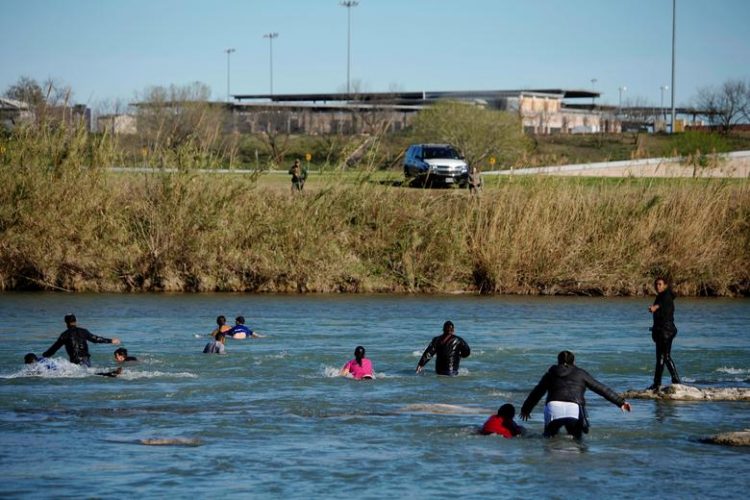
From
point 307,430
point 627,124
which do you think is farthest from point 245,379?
point 627,124

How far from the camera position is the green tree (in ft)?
203

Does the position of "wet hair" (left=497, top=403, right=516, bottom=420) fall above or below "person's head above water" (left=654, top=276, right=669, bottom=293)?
below

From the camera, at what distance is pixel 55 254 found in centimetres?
3734

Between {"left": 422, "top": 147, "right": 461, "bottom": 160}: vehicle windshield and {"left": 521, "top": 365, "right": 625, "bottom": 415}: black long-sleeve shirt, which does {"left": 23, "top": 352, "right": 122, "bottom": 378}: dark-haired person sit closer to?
{"left": 521, "top": 365, "right": 625, "bottom": 415}: black long-sleeve shirt

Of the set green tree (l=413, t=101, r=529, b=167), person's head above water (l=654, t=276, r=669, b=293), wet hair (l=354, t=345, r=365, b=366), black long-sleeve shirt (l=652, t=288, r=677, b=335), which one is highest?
green tree (l=413, t=101, r=529, b=167)

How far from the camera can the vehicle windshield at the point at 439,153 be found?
50.0m

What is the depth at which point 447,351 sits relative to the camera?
22.7 meters

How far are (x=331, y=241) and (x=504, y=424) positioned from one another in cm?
2137

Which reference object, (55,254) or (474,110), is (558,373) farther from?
(474,110)

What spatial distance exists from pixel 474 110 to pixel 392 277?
29866 mm

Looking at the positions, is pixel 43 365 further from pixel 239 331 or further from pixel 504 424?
pixel 504 424

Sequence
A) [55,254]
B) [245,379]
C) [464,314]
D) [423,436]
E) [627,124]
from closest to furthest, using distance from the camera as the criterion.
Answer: [423,436] < [245,379] < [464,314] < [55,254] < [627,124]

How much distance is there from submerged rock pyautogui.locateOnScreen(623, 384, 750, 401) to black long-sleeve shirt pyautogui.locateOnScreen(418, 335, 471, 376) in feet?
10.6

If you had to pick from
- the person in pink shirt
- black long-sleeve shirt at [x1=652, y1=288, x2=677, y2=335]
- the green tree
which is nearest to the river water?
the person in pink shirt
